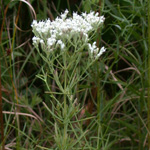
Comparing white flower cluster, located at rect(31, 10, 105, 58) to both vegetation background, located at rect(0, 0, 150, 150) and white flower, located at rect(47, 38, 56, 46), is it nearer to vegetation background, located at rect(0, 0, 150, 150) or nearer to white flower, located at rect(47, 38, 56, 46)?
white flower, located at rect(47, 38, 56, 46)

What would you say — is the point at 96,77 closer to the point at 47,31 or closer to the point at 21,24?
the point at 47,31

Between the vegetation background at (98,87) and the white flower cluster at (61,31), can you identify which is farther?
the vegetation background at (98,87)

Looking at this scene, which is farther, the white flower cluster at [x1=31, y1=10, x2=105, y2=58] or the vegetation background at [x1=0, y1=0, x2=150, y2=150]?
the vegetation background at [x1=0, y1=0, x2=150, y2=150]

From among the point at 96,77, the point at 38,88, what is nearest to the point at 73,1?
the point at 38,88

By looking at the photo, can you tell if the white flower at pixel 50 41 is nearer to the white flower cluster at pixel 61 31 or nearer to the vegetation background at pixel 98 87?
the white flower cluster at pixel 61 31

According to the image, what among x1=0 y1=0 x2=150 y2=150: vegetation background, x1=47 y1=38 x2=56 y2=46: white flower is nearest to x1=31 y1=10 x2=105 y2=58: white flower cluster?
x1=47 y1=38 x2=56 y2=46: white flower

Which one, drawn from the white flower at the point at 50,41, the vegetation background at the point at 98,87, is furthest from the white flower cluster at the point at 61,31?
the vegetation background at the point at 98,87

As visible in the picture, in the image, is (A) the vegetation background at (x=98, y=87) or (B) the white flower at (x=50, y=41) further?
(A) the vegetation background at (x=98, y=87)

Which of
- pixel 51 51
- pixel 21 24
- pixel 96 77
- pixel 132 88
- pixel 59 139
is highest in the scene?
pixel 21 24
